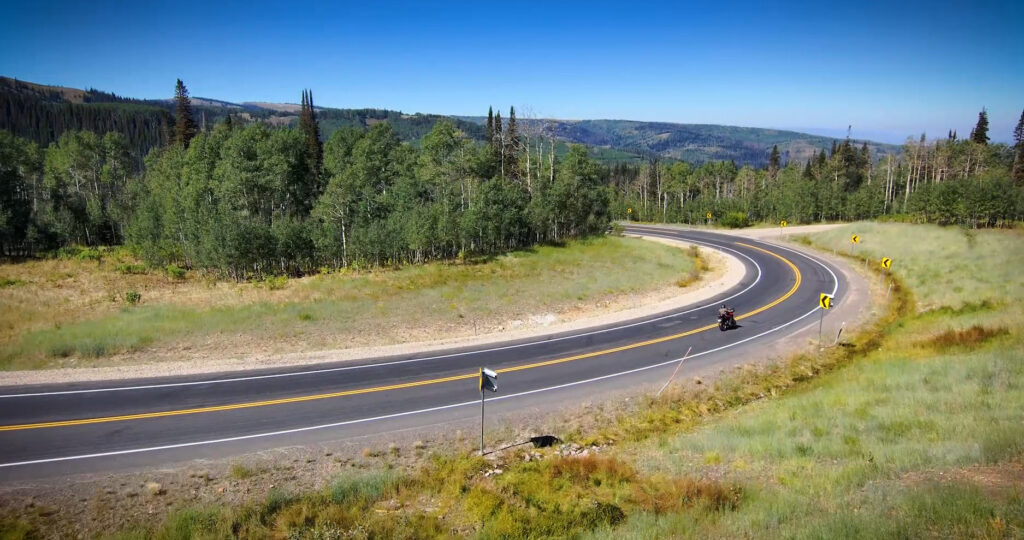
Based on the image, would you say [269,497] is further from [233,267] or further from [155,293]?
[233,267]

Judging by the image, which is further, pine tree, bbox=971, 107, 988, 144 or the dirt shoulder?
pine tree, bbox=971, 107, 988, 144

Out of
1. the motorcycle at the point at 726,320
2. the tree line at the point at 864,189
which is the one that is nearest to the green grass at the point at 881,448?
the motorcycle at the point at 726,320

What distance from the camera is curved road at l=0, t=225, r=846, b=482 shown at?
1495cm

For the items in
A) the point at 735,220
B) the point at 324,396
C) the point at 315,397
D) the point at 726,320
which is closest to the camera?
the point at 315,397

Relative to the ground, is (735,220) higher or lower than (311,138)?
lower

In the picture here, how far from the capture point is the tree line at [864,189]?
72.6 metres

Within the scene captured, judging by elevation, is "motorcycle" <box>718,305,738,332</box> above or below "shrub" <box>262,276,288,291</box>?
above

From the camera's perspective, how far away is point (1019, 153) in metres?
90.2

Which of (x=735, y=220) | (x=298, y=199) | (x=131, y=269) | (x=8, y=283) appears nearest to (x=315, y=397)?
(x=8, y=283)

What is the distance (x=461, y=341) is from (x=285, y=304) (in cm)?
1302

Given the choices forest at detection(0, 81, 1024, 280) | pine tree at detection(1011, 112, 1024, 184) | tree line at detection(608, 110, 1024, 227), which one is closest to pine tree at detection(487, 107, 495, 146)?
forest at detection(0, 81, 1024, 280)

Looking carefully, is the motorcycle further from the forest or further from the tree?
the tree

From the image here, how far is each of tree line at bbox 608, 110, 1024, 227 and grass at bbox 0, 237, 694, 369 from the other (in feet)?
175

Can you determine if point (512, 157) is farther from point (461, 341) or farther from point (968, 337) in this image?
point (968, 337)
